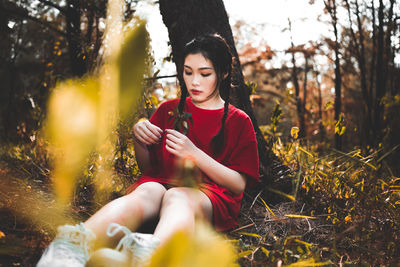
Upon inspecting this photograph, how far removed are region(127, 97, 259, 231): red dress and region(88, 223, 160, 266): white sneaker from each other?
0.49 meters

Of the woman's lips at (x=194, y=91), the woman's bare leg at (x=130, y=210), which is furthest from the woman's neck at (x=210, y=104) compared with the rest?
the woman's bare leg at (x=130, y=210)

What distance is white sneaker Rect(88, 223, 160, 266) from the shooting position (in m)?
0.96

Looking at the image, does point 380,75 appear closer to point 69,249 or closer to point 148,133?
point 148,133

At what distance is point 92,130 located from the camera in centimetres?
54

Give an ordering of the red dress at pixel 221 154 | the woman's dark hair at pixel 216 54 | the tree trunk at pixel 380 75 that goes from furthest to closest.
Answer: the tree trunk at pixel 380 75, the woman's dark hair at pixel 216 54, the red dress at pixel 221 154

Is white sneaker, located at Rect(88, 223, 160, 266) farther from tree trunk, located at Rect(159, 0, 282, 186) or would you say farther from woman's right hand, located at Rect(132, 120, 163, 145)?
tree trunk, located at Rect(159, 0, 282, 186)

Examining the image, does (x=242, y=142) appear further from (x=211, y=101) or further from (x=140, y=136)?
(x=140, y=136)

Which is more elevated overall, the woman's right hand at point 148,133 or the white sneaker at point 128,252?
the woman's right hand at point 148,133

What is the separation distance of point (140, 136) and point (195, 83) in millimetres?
428

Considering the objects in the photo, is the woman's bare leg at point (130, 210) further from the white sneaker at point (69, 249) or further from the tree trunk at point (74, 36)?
the tree trunk at point (74, 36)

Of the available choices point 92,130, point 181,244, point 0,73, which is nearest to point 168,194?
point 92,130

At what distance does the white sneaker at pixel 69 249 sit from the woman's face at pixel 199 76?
94 centimetres

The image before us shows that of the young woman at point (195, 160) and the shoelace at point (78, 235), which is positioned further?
the young woman at point (195, 160)

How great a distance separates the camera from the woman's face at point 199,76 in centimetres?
168
